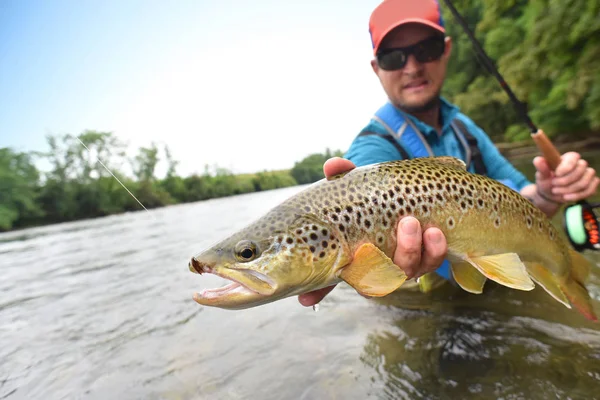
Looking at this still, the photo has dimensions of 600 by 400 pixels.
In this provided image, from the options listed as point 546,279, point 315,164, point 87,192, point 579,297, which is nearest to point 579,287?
point 579,297

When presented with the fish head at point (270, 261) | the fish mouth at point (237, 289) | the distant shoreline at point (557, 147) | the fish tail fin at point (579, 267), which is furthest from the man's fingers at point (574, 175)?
the distant shoreline at point (557, 147)

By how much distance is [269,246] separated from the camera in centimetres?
170

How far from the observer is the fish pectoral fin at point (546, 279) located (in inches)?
89.4

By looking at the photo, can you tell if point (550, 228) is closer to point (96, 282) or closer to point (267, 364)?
point (267, 364)

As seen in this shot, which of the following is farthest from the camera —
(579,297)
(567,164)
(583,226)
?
(583,226)

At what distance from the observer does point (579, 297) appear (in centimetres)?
241

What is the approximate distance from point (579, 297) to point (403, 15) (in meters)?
2.51

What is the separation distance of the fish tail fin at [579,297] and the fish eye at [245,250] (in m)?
2.00

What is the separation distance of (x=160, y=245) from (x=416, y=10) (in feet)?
36.7

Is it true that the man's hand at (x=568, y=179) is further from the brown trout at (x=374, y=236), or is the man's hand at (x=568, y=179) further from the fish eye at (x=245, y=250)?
the fish eye at (x=245, y=250)

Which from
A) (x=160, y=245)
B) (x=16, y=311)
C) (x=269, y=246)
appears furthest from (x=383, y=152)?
(x=160, y=245)

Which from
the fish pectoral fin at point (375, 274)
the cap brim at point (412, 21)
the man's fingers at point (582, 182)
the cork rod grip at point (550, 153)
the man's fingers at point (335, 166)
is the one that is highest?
the cap brim at point (412, 21)

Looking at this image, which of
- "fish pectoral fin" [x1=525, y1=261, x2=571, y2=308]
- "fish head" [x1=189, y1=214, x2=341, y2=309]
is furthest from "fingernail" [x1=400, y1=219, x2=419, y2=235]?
"fish pectoral fin" [x1=525, y1=261, x2=571, y2=308]

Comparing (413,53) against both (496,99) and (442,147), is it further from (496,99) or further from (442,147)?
(496,99)
